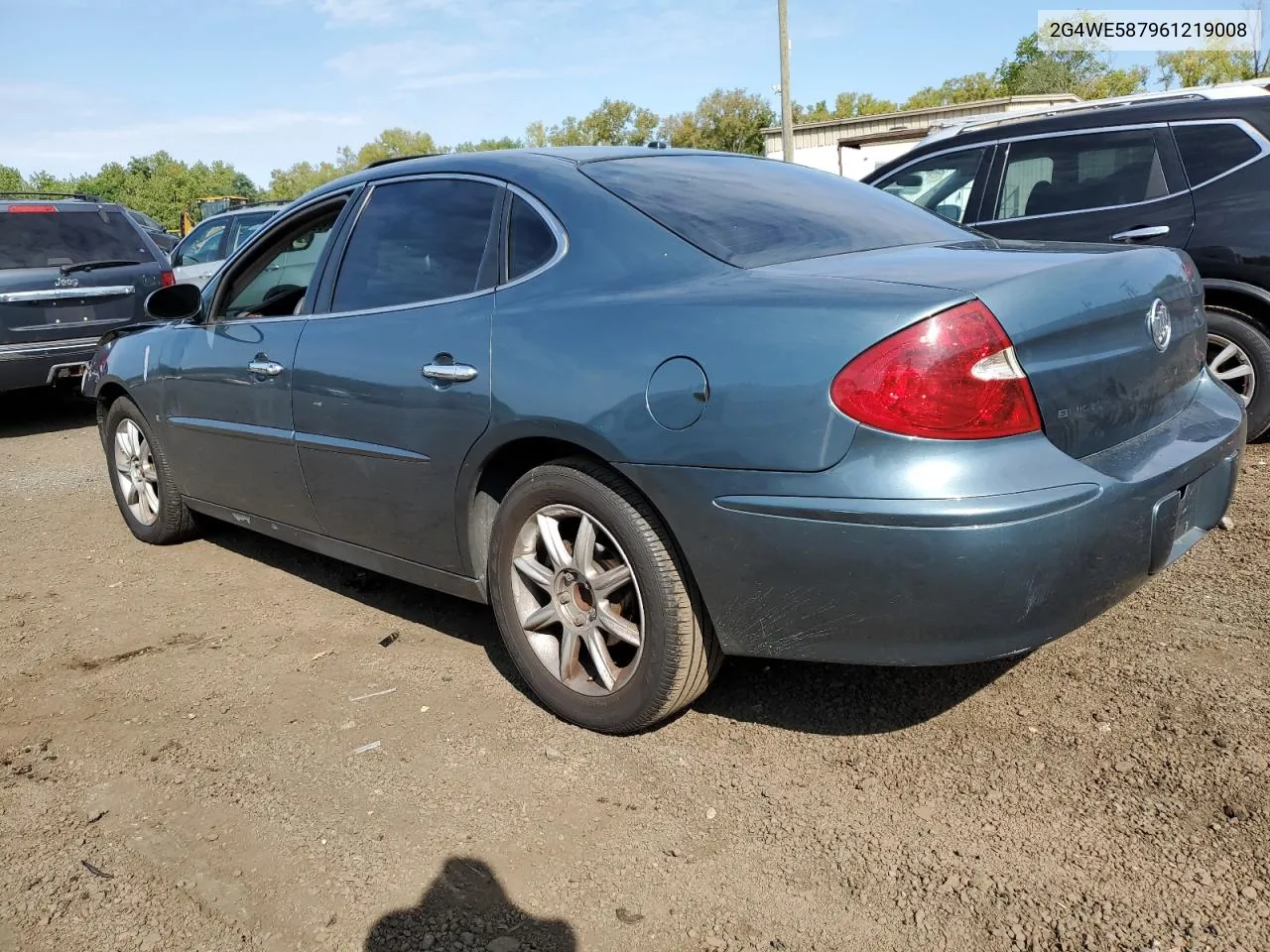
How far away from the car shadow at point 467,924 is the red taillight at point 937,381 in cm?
128

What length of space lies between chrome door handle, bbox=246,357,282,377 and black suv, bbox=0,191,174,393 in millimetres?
5166

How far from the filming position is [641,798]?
105 inches

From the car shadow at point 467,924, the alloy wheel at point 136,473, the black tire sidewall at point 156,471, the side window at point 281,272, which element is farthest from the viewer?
the alloy wheel at point 136,473

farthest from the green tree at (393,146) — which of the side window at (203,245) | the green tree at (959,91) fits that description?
the side window at (203,245)

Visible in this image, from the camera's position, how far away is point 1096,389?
2.49m

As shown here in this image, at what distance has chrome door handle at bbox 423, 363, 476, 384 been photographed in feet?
10.0

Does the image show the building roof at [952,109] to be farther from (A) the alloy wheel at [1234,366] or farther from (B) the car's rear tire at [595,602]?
(B) the car's rear tire at [595,602]

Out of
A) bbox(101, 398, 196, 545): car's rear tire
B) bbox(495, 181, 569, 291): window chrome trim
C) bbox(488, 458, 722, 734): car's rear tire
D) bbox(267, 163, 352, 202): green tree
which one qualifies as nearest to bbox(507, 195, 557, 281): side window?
bbox(495, 181, 569, 291): window chrome trim

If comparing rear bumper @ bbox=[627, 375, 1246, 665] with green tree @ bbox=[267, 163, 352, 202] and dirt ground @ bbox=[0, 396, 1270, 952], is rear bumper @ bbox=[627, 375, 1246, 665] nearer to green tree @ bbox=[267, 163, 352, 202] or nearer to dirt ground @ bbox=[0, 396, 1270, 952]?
dirt ground @ bbox=[0, 396, 1270, 952]

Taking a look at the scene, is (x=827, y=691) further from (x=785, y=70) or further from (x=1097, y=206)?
(x=785, y=70)

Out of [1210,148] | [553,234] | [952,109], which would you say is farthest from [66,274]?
[952,109]

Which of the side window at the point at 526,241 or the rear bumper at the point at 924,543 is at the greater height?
the side window at the point at 526,241

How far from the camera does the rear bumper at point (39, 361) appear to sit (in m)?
8.17

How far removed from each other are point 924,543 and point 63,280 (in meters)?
8.36
